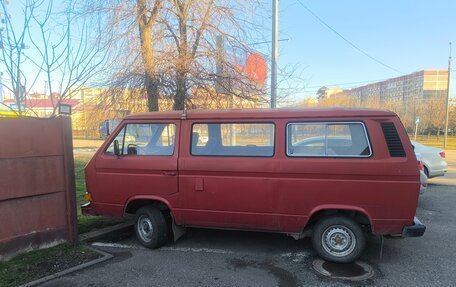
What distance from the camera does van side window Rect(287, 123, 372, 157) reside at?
171 inches

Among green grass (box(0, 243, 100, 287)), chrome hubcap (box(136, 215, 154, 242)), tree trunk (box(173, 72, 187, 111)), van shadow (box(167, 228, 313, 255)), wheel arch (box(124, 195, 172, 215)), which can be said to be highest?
tree trunk (box(173, 72, 187, 111))

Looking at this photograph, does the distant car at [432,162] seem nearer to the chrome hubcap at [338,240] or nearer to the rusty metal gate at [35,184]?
the chrome hubcap at [338,240]

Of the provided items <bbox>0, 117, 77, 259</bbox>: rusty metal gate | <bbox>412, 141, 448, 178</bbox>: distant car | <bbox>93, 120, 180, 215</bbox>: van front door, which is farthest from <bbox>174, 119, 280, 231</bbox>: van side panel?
<bbox>412, 141, 448, 178</bbox>: distant car

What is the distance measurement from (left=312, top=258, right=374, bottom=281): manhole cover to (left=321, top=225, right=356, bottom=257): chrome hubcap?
0.50 ft

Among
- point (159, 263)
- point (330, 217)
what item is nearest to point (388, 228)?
point (330, 217)

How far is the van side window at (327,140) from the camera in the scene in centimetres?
434

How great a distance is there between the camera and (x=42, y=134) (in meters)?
4.61

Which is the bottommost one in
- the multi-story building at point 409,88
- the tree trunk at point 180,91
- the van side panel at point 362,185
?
the van side panel at point 362,185

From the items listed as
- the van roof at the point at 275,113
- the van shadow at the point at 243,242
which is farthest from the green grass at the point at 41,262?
the van roof at the point at 275,113

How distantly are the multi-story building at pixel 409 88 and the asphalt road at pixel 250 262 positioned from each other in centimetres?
5318

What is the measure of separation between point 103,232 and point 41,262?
1214 millimetres

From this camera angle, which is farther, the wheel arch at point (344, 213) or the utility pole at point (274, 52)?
the utility pole at point (274, 52)

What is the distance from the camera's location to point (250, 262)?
459 cm

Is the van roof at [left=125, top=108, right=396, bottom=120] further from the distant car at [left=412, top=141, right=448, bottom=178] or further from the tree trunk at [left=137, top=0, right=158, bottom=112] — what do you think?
the distant car at [left=412, top=141, right=448, bottom=178]
